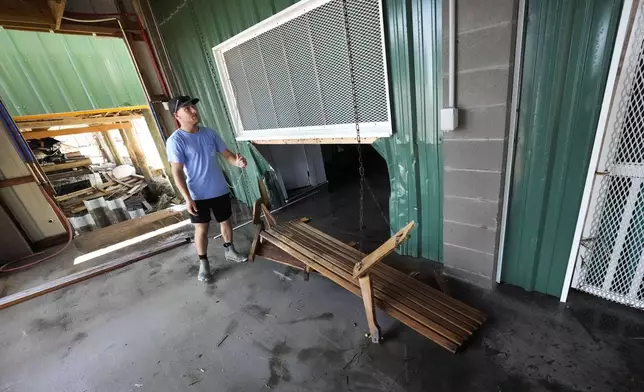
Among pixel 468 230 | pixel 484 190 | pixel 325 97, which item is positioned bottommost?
pixel 468 230

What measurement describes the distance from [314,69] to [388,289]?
217cm

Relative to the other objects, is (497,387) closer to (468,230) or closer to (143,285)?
(468,230)

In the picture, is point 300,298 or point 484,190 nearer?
point 484,190

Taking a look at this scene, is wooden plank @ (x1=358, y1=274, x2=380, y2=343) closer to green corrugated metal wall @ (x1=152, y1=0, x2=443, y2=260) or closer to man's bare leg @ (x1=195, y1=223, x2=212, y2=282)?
green corrugated metal wall @ (x1=152, y1=0, x2=443, y2=260)

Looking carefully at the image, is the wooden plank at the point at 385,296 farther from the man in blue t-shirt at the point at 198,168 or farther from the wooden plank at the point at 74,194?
the wooden plank at the point at 74,194

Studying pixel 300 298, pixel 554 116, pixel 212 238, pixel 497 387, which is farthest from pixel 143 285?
pixel 554 116

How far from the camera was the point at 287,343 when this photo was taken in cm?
192

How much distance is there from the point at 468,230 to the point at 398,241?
37.9 inches

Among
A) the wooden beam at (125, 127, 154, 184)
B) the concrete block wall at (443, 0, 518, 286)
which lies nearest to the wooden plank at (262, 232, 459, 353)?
the concrete block wall at (443, 0, 518, 286)

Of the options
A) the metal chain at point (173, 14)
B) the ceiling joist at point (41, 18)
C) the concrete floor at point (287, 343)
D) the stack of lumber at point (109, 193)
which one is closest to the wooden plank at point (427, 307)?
the concrete floor at point (287, 343)

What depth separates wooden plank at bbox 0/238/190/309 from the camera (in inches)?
115

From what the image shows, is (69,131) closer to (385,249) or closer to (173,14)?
(173,14)

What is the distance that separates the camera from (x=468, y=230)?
6.64 ft

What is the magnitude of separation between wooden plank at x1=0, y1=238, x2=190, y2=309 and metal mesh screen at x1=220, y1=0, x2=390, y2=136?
87.5 inches
